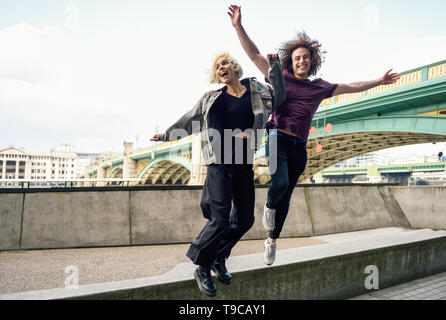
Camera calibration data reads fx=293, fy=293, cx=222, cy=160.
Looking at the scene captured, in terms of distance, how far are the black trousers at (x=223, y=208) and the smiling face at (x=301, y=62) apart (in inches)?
44.2

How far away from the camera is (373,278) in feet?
15.6

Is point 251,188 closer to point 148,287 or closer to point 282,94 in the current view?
point 282,94

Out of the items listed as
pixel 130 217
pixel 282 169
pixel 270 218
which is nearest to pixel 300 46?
pixel 282 169

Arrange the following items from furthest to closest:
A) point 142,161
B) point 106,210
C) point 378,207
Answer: point 142,161 → point 378,207 → point 106,210

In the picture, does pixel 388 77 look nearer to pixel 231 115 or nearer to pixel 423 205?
pixel 231 115

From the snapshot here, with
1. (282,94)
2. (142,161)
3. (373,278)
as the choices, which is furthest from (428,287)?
(142,161)

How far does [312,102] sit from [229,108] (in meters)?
0.86

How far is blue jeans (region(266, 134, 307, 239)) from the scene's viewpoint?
2654 mm

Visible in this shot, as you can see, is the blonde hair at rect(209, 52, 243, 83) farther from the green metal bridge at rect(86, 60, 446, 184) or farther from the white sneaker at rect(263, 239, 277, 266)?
the green metal bridge at rect(86, 60, 446, 184)

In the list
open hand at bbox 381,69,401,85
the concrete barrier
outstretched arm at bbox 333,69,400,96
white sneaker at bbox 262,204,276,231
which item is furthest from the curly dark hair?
the concrete barrier

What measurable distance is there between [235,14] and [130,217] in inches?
210

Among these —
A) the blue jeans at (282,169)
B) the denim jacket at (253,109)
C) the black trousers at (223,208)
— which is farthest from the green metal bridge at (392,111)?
the black trousers at (223,208)

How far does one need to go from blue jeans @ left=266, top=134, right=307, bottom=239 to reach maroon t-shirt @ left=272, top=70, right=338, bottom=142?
4.4 inches

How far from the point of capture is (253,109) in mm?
2615
